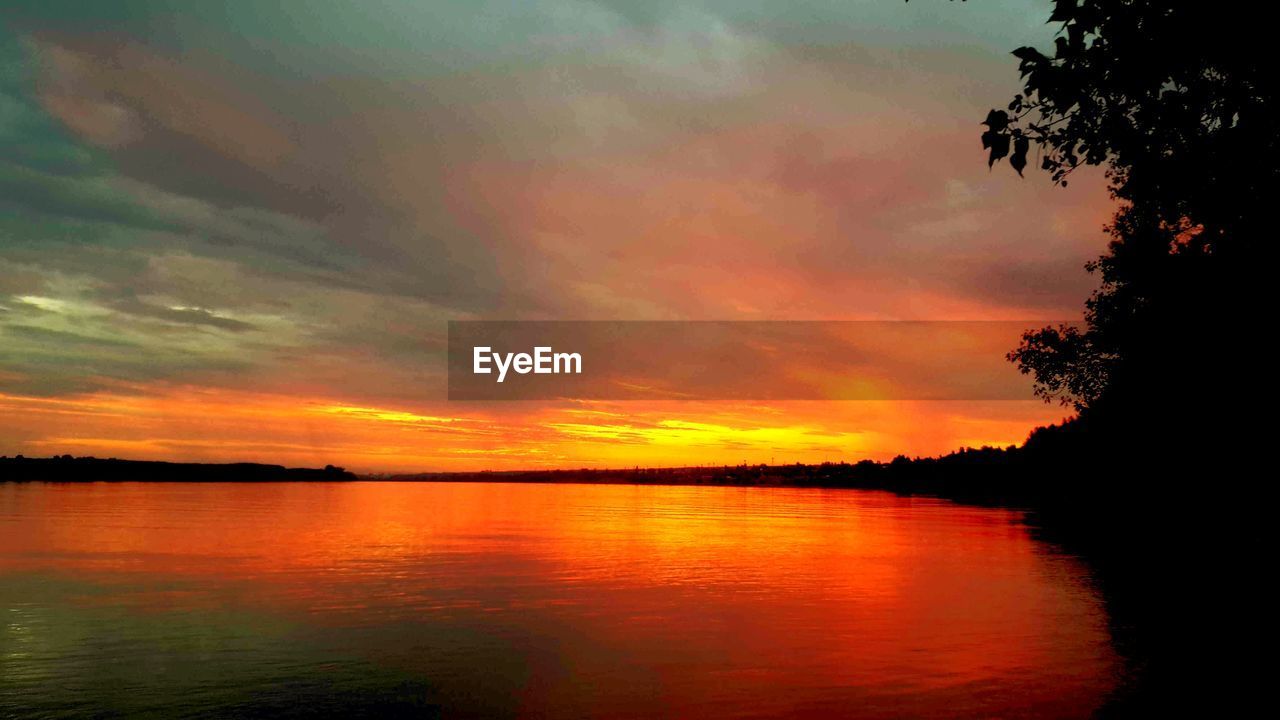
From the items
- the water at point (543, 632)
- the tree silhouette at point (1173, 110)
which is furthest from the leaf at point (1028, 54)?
the water at point (543, 632)

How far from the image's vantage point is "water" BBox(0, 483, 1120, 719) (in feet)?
63.6

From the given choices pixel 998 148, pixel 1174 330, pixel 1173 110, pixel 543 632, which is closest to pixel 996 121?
pixel 998 148

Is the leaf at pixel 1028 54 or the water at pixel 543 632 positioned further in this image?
the water at pixel 543 632

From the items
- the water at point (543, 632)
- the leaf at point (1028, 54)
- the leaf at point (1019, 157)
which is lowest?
the water at point (543, 632)

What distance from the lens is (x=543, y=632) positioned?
27.3m

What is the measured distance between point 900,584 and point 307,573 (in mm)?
25910

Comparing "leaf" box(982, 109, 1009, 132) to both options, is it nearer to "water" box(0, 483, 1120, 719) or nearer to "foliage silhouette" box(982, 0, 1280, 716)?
"foliage silhouette" box(982, 0, 1280, 716)

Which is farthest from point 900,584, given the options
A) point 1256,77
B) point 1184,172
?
point 1256,77

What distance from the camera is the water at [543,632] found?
19375 mm

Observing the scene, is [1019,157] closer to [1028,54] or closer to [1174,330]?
[1028,54]

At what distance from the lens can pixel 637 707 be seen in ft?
62.2

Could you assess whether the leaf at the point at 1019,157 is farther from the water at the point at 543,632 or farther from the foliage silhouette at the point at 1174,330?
the water at the point at 543,632

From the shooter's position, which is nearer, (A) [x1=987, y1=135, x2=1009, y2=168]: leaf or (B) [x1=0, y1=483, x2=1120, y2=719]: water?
(A) [x1=987, y1=135, x2=1009, y2=168]: leaf

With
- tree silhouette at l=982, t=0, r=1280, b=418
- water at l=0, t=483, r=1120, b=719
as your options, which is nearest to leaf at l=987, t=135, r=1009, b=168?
tree silhouette at l=982, t=0, r=1280, b=418
